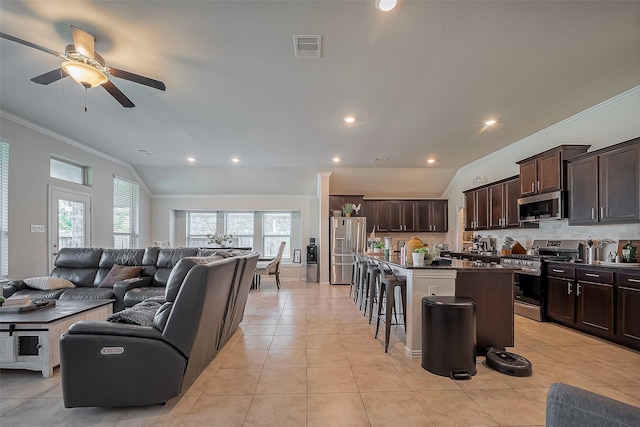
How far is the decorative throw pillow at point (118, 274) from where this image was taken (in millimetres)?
4355

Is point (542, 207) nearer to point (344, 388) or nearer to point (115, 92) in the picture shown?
point (344, 388)

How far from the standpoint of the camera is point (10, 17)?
2.35 meters

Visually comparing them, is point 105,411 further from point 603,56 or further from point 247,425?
point 603,56

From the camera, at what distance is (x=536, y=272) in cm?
432

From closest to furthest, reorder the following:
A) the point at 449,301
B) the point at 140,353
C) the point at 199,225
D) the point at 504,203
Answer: the point at 140,353, the point at 449,301, the point at 504,203, the point at 199,225

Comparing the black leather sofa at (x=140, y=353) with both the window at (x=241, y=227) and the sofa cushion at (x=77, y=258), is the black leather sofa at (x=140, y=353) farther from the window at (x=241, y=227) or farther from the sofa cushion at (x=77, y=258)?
the window at (x=241, y=227)

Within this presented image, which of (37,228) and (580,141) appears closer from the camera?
(580,141)

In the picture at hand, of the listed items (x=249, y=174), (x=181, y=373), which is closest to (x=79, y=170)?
(x=249, y=174)

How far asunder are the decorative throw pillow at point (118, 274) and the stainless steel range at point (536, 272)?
17.7 feet

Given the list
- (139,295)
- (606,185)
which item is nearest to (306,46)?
(139,295)

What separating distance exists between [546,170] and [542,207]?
0.55 m

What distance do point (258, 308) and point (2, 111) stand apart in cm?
463

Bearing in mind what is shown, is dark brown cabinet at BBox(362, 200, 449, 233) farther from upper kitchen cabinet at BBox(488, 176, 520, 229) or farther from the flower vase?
the flower vase

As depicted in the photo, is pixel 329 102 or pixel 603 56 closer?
pixel 603 56
